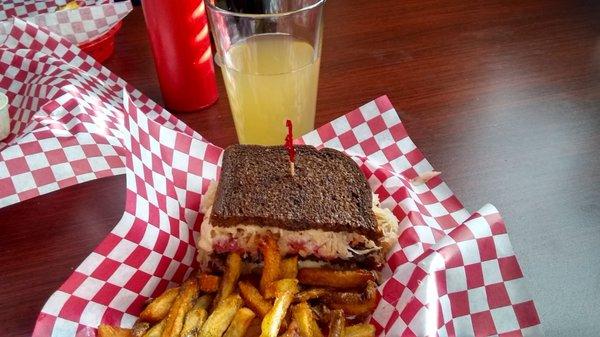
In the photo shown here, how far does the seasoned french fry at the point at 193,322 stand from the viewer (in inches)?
43.9

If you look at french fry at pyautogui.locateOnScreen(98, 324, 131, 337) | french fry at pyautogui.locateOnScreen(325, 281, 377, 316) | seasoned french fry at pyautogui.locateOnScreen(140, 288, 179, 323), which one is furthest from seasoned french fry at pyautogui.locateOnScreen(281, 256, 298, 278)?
french fry at pyautogui.locateOnScreen(98, 324, 131, 337)

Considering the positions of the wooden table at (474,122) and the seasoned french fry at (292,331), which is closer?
the seasoned french fry at (292,331)

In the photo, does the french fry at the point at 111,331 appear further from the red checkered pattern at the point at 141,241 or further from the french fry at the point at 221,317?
the french fry at the point at 221,317

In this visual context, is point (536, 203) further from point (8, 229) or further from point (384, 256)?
point (8, 229)

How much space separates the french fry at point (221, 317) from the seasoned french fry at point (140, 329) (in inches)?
4.8

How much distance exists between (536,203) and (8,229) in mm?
1349

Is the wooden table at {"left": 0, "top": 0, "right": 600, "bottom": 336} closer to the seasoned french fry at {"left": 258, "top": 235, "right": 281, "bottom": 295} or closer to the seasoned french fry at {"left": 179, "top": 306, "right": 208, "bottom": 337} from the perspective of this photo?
the seasoned french fry at {"left": 179, "top": 306, "right": 208, "bottom": 337}

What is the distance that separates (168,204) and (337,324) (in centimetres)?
51

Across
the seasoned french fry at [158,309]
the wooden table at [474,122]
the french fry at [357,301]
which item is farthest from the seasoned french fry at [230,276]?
the wooden table at [474,122]

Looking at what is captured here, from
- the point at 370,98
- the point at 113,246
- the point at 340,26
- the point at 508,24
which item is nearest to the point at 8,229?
the point at 113,246

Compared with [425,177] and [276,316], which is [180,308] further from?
[425,177]

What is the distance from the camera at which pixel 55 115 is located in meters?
1.59

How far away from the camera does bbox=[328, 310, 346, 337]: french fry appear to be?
1.11m

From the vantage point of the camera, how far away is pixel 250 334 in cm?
118
